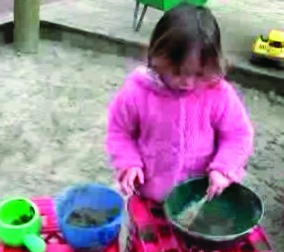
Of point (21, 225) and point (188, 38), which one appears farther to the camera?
point (21, 225)

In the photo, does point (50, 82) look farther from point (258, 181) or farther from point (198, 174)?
point (198, 174)

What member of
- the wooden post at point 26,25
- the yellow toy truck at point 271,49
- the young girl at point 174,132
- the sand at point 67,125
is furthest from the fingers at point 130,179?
the wooden post at point 26,25

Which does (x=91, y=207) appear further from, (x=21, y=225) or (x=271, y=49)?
(x=271, y=49)

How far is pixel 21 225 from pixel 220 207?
444 millimetres

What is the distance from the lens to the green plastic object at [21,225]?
146cm

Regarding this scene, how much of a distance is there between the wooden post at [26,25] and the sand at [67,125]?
0.06 metres

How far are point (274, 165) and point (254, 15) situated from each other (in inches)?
67.4

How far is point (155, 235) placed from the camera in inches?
57.2

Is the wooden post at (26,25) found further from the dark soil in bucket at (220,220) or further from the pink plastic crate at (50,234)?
the dark soil in bucket at (220,220)

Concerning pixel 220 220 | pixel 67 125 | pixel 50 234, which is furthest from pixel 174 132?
pixel 67 125

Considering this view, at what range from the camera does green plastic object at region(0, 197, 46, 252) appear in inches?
57.4

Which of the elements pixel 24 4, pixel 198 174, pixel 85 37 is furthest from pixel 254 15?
pixel 198 174

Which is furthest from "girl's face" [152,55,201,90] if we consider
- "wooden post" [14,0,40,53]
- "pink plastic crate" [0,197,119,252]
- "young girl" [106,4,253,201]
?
"wooden post" [14,0,40,53]

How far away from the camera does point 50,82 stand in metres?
3.12
